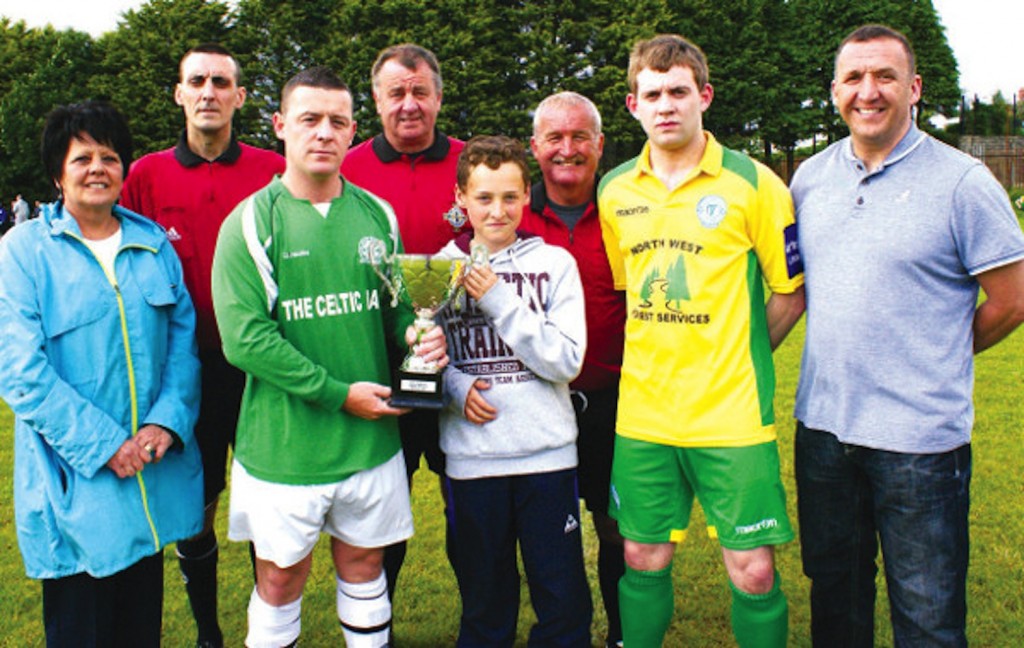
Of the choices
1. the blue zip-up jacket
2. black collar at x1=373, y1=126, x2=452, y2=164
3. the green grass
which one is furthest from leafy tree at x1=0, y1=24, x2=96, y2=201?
the blue zip-up jacket

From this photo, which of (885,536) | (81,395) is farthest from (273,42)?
(885,536)

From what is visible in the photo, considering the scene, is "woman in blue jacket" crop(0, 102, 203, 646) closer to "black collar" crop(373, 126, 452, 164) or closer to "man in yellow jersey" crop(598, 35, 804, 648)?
"black collar" crop(373, 126, 452, 164)

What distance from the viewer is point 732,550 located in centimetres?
278

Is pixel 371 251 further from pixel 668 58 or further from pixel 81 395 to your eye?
pixel 668 58

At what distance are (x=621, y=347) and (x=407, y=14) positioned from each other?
3131cm

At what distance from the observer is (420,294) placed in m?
2.75

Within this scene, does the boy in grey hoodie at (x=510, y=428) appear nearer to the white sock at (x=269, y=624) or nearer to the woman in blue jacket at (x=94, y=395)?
the white sock at (x=269, y=624)

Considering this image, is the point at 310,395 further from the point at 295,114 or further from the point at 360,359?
the point at 295,114

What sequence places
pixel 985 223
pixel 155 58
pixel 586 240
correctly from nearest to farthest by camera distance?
pixel 985 223 → pixel 586 240 → pixel 155 58

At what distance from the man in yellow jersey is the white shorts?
795mm

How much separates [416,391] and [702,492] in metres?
1.01

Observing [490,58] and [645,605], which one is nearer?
[645,605]

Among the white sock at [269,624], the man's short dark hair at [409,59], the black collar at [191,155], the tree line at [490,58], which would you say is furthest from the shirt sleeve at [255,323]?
the tree line at [490,58]

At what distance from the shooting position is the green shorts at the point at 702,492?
8.94ft
